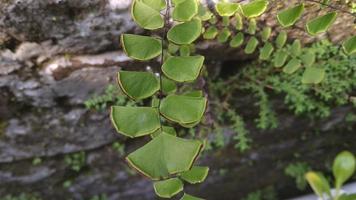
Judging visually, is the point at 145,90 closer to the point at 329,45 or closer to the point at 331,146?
the point at 329,45

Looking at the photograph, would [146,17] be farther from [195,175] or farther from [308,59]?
[308,59]

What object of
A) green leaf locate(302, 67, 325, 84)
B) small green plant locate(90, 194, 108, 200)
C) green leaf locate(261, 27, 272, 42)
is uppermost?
green leaf locate(261, 27, 272, 42)

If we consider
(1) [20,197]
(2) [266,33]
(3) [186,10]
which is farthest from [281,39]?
(1) [20,197]

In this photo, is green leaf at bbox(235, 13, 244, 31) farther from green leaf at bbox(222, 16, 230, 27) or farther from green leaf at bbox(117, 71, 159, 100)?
green leaf at bbox(117, 71, 159, 100)

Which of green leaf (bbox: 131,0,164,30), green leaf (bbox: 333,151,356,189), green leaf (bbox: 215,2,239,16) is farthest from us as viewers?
green leaf (bbox: 215,2,239,16)

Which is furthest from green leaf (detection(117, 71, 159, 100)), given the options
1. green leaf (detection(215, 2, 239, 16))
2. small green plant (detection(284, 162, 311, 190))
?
small green plant (detection(284, 162, 311, 190))

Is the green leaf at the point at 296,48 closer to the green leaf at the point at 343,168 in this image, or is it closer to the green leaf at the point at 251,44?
the green leaf at the point at 251,44

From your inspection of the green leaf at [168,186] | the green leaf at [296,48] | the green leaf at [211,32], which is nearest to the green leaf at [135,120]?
the green leaf at [168,186]
